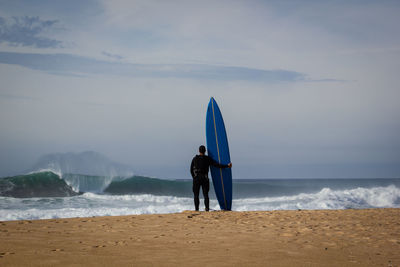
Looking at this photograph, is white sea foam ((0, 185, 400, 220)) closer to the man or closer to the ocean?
the ocean

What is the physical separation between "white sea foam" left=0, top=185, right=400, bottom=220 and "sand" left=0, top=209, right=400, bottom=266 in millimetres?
3793

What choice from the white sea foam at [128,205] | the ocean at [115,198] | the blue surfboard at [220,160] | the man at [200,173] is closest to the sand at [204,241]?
the man at [200,173]

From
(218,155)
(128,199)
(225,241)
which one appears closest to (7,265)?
(225,241)

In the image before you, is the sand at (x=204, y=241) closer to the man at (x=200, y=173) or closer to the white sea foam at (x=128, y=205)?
the man at (x=200, y=173)

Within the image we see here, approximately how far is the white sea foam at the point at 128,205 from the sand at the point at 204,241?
379cm

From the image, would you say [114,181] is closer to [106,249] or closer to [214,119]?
[214,119]

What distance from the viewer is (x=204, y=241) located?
4.13 metres

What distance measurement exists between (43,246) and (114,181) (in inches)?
635

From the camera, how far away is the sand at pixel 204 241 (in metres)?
3.25

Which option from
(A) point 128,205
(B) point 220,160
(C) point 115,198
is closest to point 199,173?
(B) point 220,160

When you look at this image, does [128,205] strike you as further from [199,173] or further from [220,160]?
[199,173]

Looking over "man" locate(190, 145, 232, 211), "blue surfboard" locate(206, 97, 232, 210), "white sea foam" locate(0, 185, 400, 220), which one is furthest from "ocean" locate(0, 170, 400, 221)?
"man" locate(190, 145, 232, 211)

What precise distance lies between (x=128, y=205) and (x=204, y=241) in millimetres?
9909

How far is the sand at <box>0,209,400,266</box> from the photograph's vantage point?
128 inches
